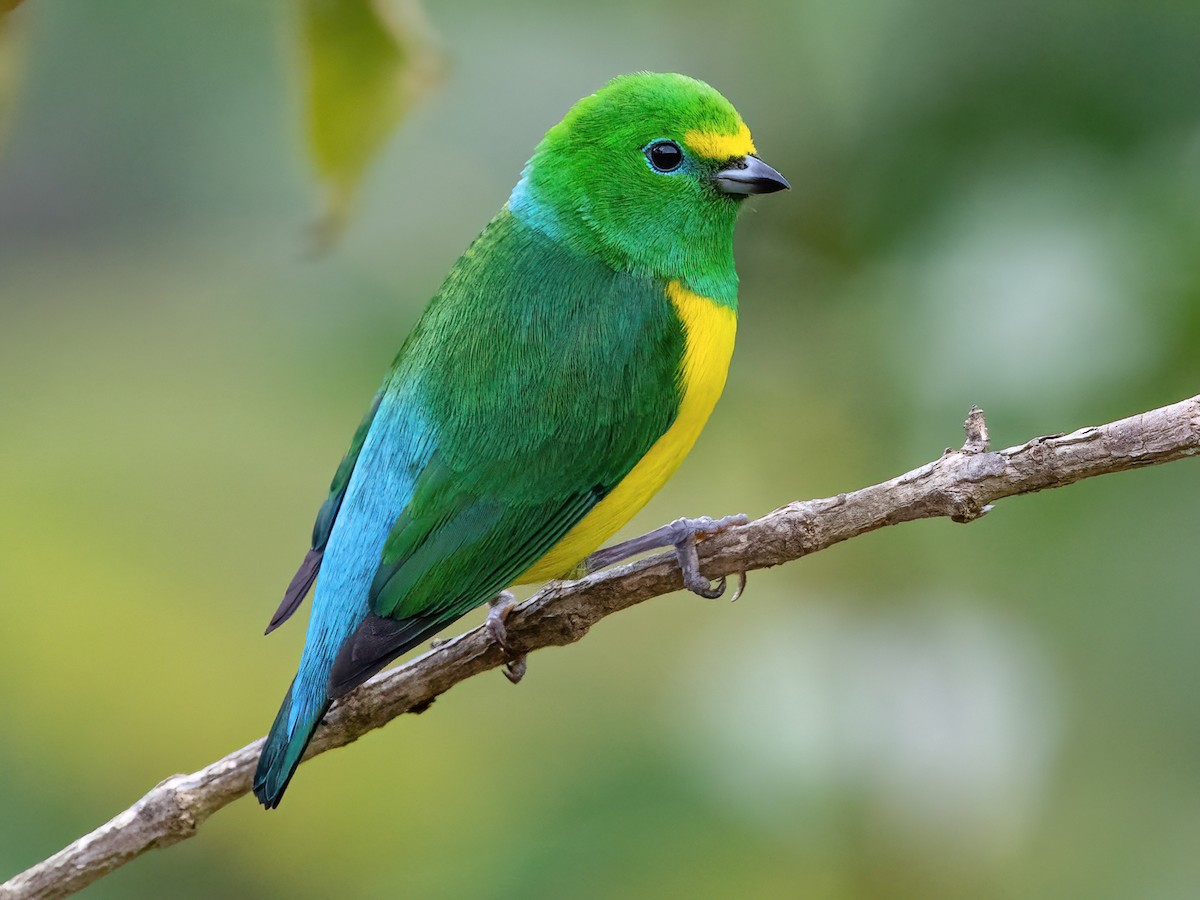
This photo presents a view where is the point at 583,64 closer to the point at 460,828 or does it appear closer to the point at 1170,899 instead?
the point at 460,828

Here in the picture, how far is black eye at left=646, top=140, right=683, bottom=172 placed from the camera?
2.77m

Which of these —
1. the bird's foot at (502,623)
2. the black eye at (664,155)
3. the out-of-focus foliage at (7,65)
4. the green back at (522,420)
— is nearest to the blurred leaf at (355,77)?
the out-of-focus foliage at (7,65)

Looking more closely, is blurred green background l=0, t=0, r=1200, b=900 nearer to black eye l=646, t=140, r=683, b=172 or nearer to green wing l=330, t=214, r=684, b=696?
black eye l=646, t=140, r=683, b=172

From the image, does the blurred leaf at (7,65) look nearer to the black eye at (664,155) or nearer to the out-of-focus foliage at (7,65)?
the out-of-focus foliage at (7,65)

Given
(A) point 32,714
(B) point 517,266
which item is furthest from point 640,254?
(A) point 32,714

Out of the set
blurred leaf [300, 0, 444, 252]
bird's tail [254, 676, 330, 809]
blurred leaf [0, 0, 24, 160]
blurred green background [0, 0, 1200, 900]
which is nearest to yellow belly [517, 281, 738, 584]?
blurred green background [0, 0, 1200, 900]

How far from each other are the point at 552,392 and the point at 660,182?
0.52m

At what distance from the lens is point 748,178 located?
108 inches

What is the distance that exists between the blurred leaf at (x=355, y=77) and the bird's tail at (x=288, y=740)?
1003mm

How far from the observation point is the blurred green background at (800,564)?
2.67 meters

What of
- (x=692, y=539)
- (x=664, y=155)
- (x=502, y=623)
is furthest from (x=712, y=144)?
(x=502, y=623)

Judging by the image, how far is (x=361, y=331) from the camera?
3.18 metres

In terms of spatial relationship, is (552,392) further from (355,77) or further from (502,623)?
(355,77)

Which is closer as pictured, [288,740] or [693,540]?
[288,740]
